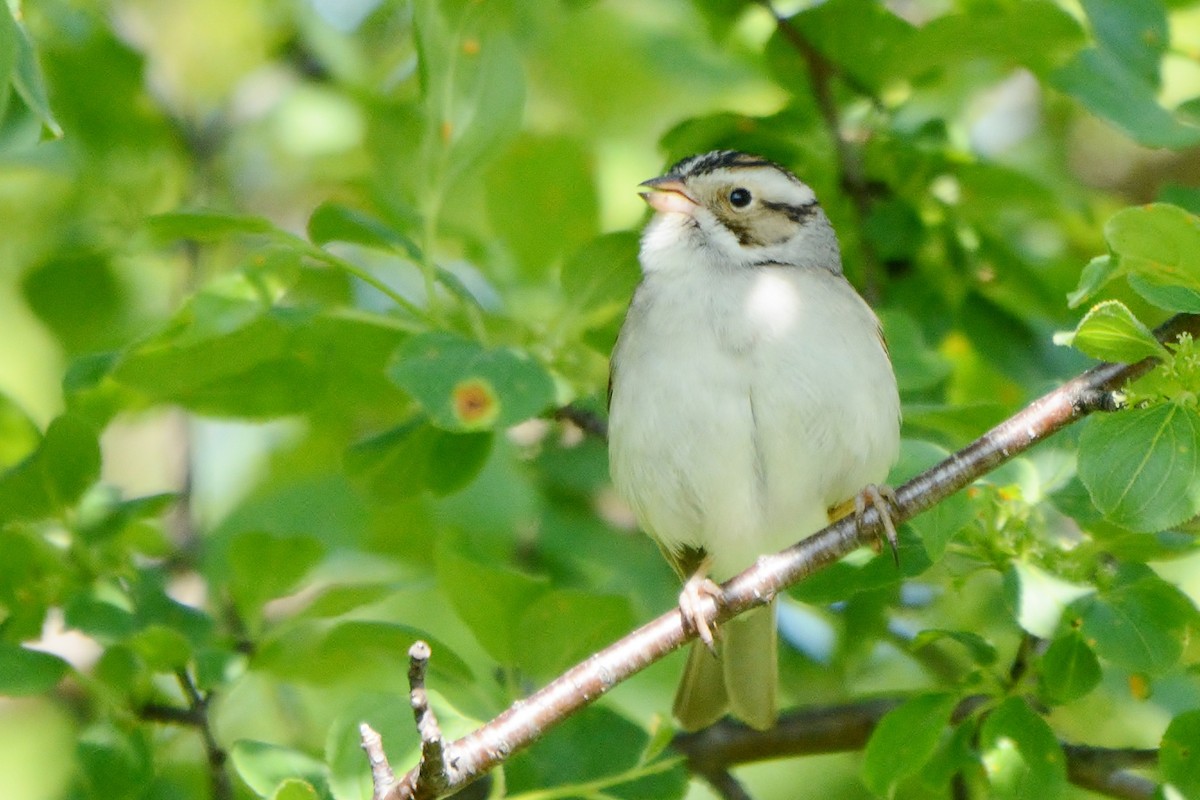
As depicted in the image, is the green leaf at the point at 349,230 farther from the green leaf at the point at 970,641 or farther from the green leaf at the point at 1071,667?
the green leaf at the point at 1071,667

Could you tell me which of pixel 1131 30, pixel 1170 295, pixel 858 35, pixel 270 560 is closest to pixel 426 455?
pixel 270 560

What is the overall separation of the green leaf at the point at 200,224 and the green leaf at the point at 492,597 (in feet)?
2.57

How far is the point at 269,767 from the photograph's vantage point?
9.93 ft

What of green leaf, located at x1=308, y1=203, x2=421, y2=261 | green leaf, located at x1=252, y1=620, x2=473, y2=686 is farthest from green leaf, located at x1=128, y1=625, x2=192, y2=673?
green leaf, located at x1=308, y1=203, x2=421, y2=261

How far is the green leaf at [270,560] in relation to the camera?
11.8 ft

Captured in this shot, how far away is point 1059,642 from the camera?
3051 mm

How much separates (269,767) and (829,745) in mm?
1592

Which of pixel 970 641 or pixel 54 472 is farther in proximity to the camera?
pixel 54 472

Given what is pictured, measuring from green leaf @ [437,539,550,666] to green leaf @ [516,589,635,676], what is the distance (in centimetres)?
2

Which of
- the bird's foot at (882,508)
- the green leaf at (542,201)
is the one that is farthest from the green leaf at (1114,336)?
the green leaf at (542,201)

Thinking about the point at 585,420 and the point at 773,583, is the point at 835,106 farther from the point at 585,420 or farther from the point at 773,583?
the point at 773,583

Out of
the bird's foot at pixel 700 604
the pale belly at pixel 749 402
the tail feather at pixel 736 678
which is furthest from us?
the tail feather at pixel 736 678

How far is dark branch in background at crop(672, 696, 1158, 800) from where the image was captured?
3551 millimetres

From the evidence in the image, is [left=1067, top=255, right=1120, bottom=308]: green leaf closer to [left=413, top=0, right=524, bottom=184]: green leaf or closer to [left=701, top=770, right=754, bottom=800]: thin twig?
[left=413, top=0, right=524, bottom=184]: green leaf
